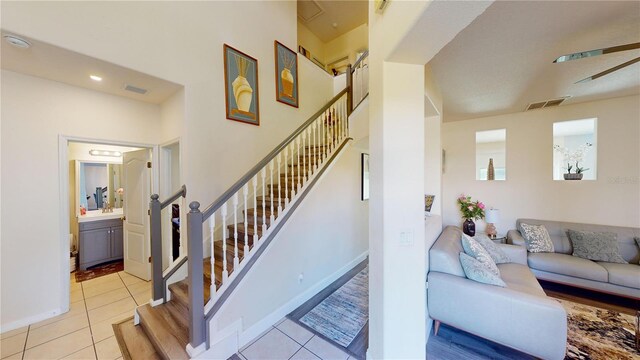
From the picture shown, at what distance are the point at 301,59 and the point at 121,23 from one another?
2.68m

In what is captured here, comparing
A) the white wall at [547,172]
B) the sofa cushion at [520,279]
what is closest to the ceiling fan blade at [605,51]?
the sofa cushion at [520,279]

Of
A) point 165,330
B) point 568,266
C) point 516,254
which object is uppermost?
point 516,254

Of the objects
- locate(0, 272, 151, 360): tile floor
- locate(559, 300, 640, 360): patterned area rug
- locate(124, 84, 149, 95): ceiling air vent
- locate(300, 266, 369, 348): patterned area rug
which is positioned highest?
locate(124, 84, 149, 95): ceiling air vent

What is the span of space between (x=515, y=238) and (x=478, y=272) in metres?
2.09

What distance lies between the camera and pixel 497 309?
179 cm

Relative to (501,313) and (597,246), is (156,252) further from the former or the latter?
(597,246)

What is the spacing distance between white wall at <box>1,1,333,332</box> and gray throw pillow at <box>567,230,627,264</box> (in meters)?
4.76

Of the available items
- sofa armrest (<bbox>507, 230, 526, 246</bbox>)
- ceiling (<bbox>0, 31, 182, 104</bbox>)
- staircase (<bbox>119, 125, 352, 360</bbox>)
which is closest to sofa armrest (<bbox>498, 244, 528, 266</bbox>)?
sofa armrest (<bbox>507, 230, 526, 246</bbox>)

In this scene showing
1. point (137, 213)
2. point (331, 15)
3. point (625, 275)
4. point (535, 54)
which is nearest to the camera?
point (535, 54)

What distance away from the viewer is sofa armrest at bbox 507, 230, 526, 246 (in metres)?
3.26

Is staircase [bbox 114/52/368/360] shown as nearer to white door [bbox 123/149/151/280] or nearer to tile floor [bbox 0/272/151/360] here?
tile floor [bbox 0/272/151/360]

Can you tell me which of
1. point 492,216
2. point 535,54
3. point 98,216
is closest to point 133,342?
point 98,216

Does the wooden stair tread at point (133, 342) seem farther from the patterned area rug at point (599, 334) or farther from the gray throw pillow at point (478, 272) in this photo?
the patterned area rug at point (599, 334)

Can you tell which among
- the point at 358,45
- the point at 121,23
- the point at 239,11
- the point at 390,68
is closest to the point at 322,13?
the point at 358,45
